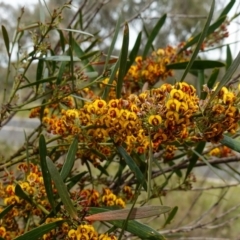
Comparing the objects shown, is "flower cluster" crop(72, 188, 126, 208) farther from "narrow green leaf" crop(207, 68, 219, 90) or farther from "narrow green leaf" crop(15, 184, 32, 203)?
"narrow green leaf" crop(207, 68, 219, 90)

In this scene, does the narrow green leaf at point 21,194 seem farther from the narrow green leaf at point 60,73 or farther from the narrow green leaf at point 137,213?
the narrow green leaf at point 60,73

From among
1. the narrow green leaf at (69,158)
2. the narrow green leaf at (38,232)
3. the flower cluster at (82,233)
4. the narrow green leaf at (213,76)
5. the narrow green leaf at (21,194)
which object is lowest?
the narrow green leaf at (38,232)

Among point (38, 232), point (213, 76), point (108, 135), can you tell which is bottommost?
point (38, 232)

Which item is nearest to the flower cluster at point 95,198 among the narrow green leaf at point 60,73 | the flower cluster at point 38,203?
the flower cluster at point 38,203

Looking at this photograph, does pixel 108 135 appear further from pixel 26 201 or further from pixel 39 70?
pixel 39 70

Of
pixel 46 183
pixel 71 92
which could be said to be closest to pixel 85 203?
pixel 46 183

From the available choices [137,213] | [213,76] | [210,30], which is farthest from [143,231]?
[210,30]

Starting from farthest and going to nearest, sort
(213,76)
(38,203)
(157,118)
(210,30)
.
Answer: (210,30), (213,76), (38,203), (157,118)

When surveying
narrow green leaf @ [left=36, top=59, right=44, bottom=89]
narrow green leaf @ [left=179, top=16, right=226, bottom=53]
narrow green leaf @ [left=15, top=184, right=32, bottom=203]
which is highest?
narrow green leaf @ [left=179, top=16, right=226, bottom=53]

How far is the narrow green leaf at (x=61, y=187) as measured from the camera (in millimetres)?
549

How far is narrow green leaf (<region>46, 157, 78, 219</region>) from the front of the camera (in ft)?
1.80

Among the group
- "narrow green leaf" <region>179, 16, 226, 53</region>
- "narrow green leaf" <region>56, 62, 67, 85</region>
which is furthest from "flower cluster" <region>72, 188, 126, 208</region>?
"narrow green leaf" <region>179, 16, 226, 53</region>

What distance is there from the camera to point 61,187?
555 millimetres

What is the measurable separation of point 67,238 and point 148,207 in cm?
12
